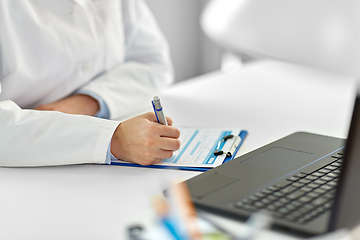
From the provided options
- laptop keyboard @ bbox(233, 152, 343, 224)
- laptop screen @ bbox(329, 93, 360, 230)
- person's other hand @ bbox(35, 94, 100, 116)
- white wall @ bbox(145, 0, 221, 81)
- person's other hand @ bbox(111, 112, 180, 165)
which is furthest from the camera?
white wall @ bbox(145, 0, 221, 81)

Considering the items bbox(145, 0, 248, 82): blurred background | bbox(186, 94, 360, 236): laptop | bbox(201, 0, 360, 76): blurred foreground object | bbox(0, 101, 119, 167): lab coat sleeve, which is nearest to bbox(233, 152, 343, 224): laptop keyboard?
bbox(186, 94, 360, 236): laptop

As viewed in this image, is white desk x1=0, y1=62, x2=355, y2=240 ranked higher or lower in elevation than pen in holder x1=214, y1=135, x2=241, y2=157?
lower

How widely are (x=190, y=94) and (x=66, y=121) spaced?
52cm

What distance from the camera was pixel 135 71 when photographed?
104 cm

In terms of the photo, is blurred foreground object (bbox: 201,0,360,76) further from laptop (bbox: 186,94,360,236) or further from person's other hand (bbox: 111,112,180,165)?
person's other hand (bbox: 111,112,180,165)

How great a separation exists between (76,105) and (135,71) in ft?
0.74

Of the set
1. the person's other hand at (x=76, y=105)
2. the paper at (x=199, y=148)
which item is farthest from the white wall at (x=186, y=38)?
the paper at (x=199, y=148)

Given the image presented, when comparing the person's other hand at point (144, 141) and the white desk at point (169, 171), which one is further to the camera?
the person's other hand at point (144, 141)

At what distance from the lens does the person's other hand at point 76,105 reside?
84 centimetres

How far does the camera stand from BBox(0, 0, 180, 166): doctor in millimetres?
644

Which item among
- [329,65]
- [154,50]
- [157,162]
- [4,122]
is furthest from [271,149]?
[154,50]

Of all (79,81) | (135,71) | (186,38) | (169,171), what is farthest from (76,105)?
(186,38)

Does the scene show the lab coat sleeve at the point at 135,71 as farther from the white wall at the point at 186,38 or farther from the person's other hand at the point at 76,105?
the white wall at the point at 186,38

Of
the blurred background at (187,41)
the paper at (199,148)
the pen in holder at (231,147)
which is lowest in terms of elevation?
the blurred background at (187,41)
